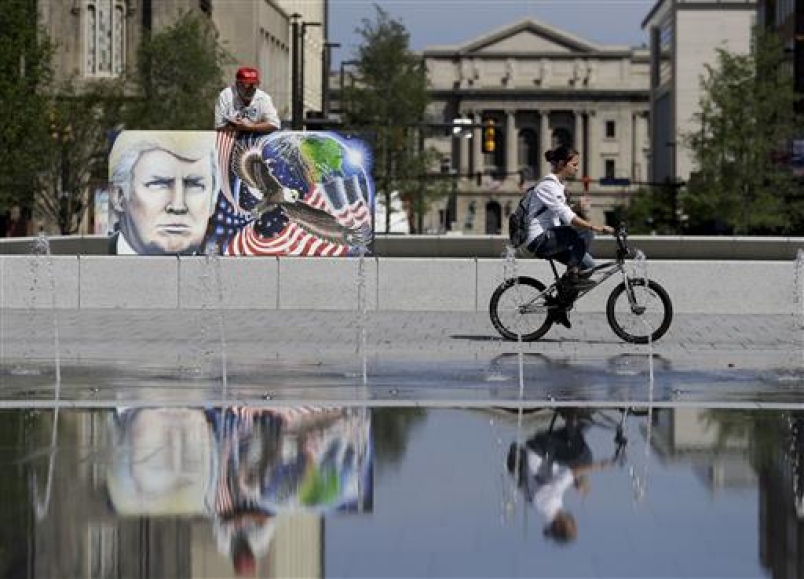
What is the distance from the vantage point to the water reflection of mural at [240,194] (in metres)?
24.8

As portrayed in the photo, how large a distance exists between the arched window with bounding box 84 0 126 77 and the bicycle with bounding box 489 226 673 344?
64096 millimetres

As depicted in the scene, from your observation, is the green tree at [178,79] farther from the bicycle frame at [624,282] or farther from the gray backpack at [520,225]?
the bicycle frame at [624,282]

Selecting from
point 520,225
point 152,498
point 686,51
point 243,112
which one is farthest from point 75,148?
point 686,51

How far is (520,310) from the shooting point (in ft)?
64.2

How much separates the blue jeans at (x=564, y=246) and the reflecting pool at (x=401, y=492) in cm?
643

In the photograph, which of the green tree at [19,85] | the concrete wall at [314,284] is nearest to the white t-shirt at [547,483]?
the concrete wall at [314,284]

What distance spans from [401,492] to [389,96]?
74.6m

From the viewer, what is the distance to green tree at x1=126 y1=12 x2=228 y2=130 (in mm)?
65875

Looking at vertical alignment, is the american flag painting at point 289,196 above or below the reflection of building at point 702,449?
above

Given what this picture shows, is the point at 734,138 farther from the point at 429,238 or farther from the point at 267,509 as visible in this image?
the point at 267,509

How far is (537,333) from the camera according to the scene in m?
19.7

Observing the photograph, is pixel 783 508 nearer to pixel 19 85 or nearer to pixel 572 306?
pixel 572 306

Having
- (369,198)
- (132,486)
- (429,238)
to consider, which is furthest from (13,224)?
(132,486)

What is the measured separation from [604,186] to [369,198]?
174 metres
